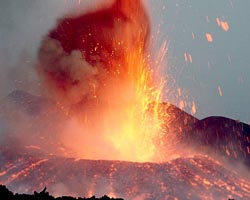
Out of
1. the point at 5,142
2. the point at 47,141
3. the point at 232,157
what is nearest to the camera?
the point at 5,142

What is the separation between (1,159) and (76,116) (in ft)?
118

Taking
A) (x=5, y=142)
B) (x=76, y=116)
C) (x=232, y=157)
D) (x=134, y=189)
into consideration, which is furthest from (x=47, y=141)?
(x=232, y=157)

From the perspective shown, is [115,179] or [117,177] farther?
[117,177]

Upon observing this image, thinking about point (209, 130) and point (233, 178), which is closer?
point (233, 178)

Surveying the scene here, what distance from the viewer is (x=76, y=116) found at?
65.6 meters

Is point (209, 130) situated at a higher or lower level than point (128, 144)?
higher

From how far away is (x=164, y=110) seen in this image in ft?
236

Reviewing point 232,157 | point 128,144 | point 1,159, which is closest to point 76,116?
point 128,144

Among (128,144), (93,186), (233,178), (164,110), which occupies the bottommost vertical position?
(93,186)

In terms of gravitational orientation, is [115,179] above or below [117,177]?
below

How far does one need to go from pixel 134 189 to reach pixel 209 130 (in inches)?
2175

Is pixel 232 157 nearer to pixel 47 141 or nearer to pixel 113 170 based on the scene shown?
pixel 47 141

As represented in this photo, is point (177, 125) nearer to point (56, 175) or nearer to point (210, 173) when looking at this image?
point (210, 173)

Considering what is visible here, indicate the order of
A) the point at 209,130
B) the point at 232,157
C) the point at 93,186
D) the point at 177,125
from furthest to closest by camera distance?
1. the point at 209,130
2. the point at 232,157
3. the point at 177,125
4. the point at 93,186
